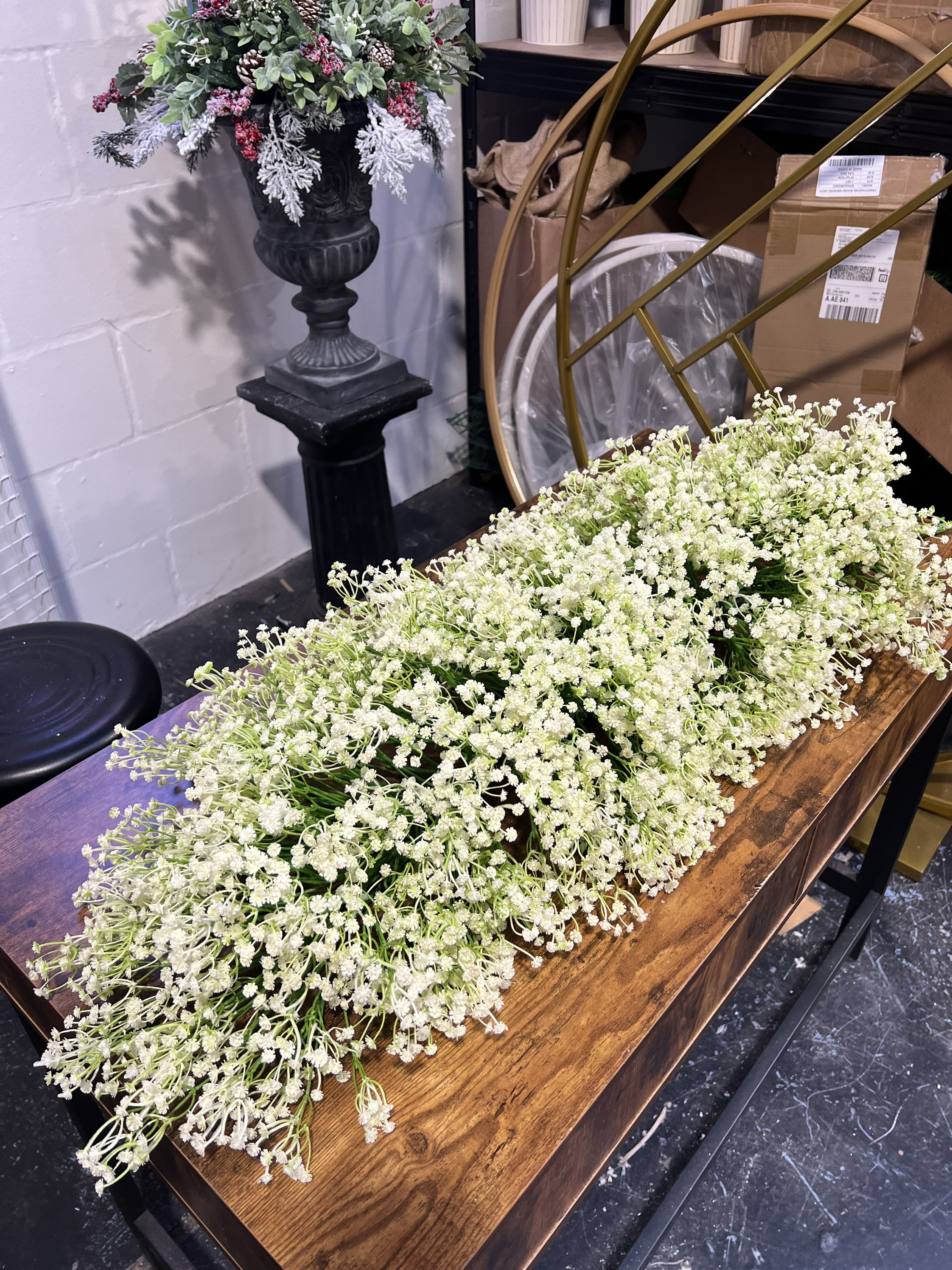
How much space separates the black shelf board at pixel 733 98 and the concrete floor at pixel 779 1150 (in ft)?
4.60

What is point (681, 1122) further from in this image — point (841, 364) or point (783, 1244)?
point (841, 364)

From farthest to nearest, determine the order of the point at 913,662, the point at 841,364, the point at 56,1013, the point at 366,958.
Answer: the point at 841,364, the point at 913,662, the point at 56,1013, the point at 366,958

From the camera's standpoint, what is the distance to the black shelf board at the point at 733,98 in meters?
1.56

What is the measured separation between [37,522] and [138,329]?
469 millimetres

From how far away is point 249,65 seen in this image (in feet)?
4.54

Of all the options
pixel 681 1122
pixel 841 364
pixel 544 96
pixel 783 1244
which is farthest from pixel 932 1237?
pixel 544 96

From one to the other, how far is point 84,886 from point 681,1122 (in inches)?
42.4

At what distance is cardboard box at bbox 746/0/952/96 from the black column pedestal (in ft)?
2.89

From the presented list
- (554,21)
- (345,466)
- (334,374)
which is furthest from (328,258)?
(554,21)

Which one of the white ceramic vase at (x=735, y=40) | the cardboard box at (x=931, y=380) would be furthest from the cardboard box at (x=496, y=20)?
the cardboard box at (x=931, y=380)

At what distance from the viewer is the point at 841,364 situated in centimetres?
171

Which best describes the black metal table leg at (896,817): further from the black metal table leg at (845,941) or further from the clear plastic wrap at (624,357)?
the clear plastic wrap at (624,357)

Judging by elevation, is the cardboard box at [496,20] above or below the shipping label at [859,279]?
above

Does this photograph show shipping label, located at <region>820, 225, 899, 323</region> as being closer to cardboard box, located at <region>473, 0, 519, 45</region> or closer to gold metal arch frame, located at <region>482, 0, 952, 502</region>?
gold metal arch frame, located at <region>482, 0, 952, 502</region>
